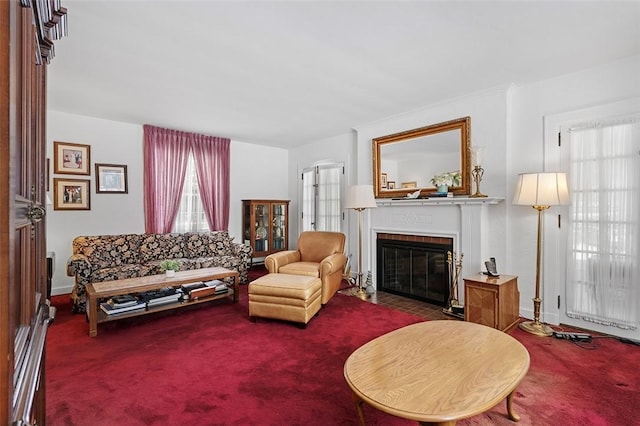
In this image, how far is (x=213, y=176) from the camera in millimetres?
5605

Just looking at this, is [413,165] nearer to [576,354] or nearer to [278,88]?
[278,88]

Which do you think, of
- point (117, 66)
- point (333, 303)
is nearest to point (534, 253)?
point (333, 303)

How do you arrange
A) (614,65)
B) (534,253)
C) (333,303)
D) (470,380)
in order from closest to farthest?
A: (470,380) → (614,65) → (534,253) → (333,303)

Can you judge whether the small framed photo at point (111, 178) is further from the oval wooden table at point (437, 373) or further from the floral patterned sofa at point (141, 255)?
the oval wooden table at point (437, 373)

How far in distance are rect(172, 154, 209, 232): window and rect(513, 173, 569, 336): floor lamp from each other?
4.66 m

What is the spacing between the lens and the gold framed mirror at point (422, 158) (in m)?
3.75

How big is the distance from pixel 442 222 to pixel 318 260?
5.37 ft

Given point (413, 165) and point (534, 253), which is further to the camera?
point (413, 165)

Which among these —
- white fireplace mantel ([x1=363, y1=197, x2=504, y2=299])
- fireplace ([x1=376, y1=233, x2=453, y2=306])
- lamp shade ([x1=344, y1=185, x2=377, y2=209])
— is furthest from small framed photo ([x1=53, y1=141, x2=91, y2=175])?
fireplace ([x1=376, y1=233, x2=453, y2=306])

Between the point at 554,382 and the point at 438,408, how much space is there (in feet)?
4.73

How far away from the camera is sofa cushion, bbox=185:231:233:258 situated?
15.8 feet

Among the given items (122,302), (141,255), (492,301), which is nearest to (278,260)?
(122,302)

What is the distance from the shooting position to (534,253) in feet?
10.9

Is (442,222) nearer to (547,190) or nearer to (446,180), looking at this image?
(446,180)
